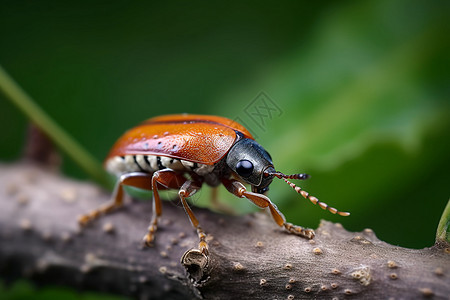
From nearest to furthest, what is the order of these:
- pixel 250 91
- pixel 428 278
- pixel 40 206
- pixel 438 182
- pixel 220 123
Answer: pixel 428 278 → pixel 220 123 → pixel 40 206 → pixel 438 182 → pixel 250 91

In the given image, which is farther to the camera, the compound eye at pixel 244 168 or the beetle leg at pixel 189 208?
the compound eye at pixel 244 168

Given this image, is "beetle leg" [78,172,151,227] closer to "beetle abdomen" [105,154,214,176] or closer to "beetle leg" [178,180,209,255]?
"beetle abdomen" [105,154,214,176]

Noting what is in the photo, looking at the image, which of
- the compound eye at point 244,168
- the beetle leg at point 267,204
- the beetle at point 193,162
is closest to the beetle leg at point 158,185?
the beetle at point 193,162

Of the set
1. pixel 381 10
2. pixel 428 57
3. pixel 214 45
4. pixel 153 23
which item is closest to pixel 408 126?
pixel 428 57

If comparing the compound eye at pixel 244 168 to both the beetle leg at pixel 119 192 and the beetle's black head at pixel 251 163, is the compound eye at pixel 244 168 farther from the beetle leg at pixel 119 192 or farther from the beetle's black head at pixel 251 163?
the beetle leg at pixel 119 192

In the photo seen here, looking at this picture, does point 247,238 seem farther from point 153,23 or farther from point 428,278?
point 153,23

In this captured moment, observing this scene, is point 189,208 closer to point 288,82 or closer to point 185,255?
point 185,255
